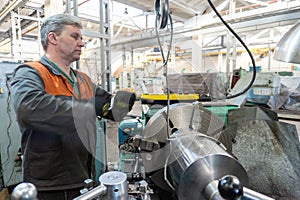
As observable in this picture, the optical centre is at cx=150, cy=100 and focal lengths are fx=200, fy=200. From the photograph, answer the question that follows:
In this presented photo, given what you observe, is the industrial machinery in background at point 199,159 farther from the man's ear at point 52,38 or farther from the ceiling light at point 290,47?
the man's ear at point 52,38

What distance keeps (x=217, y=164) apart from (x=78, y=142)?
634mm

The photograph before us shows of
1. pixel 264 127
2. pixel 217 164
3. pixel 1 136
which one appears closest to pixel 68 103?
pixel 217 164

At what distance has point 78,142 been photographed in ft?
2.92

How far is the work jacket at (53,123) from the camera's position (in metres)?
0.64

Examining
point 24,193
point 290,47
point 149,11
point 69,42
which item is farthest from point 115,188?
point 149,11

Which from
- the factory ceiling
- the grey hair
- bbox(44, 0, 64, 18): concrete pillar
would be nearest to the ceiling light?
the grey hair

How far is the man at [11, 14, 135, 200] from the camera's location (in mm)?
747

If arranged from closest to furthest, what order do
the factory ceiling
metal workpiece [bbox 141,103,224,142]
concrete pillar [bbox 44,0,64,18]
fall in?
metal workpiece [bbox 141,103,224,142] < concrete pillar [bbox 44,0,64,18] < the factory ceiling

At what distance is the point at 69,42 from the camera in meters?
0.90

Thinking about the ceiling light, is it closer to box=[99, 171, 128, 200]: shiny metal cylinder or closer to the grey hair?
box=[99, 171, 128, 200]: shiny metal cylinder

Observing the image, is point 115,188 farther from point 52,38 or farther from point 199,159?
point 52,38

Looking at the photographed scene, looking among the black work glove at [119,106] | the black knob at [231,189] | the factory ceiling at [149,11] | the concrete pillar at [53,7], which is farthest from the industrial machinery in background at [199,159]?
the factory ceiling at [149,11]

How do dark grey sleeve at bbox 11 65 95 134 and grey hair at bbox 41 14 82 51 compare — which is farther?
grey hair at bbox 41 14 82 51

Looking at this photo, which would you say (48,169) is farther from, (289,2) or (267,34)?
(267,34)
